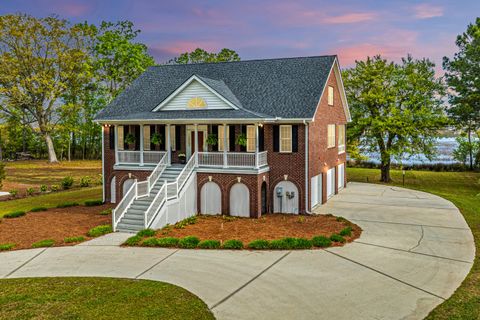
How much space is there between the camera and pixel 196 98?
854 inches

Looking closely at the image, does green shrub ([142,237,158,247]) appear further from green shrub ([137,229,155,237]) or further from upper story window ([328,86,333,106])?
upper story window ([328,86,333,106])

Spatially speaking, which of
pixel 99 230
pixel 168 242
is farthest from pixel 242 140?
pixel 99 230

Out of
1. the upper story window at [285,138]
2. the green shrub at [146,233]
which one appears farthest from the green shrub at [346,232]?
the green shrub at [146,233]

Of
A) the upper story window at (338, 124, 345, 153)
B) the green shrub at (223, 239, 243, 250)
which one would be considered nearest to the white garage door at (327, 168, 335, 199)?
the upper story window at (338, 124, 345, 153)

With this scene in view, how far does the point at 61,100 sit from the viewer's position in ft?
192

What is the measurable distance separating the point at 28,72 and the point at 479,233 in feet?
169

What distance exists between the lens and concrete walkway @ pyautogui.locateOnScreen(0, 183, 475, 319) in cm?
945

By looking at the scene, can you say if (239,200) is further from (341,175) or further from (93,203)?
(341,175)

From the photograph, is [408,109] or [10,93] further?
[10,93]

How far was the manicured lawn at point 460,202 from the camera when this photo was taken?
912 centimetres

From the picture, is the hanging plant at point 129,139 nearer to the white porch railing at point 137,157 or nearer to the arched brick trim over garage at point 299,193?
the white porch railing at point 137,157

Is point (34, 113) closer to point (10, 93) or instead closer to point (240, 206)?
point (10, 93)

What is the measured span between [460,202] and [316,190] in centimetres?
941

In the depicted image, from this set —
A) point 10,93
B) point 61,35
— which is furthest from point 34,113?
point 61,35
